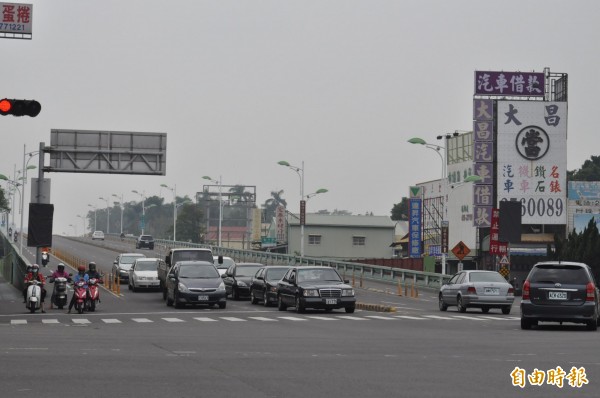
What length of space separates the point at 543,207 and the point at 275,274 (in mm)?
44307

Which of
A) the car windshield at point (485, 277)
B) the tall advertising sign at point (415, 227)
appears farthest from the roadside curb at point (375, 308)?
the tall advertising sign at point (415, 227)

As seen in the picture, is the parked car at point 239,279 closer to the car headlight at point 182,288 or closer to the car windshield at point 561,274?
the car headlight at point 182,288

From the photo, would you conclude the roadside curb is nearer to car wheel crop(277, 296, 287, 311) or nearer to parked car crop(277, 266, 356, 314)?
parked car crop(277, 266, 356, 314)

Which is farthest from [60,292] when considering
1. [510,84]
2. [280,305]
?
[510,84]

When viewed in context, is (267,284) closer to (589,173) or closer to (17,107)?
(17,107)

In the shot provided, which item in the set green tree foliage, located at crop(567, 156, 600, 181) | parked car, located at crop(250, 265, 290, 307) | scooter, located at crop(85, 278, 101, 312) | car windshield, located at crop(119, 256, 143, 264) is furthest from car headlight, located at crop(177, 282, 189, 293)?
green tree foliage, located at crop(567, 156, 600, 181)

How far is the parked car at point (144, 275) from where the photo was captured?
52906 millimetres

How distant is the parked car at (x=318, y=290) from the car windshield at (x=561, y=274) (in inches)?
415

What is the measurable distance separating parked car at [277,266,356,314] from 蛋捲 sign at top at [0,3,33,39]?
1653 cm

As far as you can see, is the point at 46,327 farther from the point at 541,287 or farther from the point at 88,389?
the point at 88,389

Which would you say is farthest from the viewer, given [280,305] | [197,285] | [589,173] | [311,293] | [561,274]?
[589,173]

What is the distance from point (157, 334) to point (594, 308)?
33.2 ft

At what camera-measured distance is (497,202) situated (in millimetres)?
80625

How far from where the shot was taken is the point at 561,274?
86.4 ft
